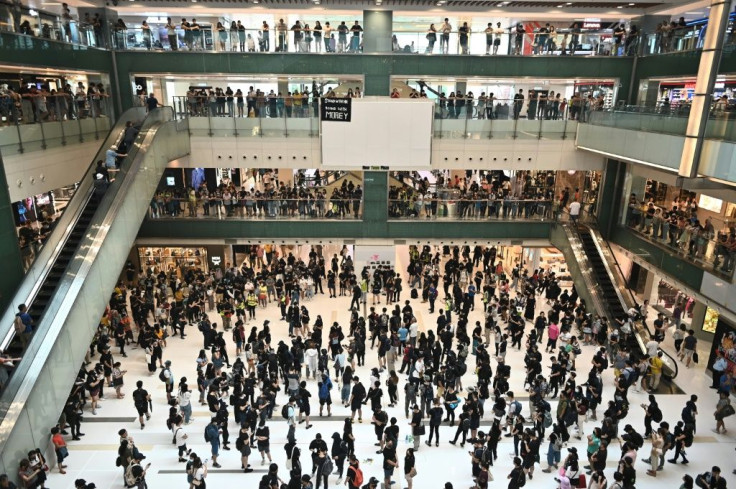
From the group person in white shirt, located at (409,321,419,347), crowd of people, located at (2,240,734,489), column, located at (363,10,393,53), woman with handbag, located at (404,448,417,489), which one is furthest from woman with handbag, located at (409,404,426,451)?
column, located at (363,10,393,53)

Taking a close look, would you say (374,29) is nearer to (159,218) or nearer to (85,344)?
(159,218)

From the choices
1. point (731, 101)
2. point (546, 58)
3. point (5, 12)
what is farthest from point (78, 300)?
point (546, 58)

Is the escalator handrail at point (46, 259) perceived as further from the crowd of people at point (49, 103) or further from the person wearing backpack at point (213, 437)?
the person wearing backpack at point (213, 437)

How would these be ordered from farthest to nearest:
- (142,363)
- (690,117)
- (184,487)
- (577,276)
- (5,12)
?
(577,276) → (142,363) → (5,12) → (690,117) → (184,487)

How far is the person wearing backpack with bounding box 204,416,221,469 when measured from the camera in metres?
10.5

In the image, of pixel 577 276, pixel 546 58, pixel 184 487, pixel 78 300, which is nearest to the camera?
pixel 184 487

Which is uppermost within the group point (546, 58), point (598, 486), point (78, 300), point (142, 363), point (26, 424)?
point (546, 58)

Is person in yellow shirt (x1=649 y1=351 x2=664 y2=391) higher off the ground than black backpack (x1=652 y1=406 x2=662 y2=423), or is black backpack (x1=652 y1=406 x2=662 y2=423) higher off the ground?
black backpack (x1=652 y1=406 x2=662 y2=423)

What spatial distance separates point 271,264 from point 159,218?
4819 mm

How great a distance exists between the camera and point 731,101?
12.6 meters

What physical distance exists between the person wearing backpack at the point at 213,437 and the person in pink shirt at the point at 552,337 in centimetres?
993

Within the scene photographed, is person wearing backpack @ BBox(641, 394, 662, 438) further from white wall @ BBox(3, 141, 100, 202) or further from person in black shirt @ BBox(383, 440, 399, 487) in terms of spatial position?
white wall @ BBox(3, 141, 100, 202)

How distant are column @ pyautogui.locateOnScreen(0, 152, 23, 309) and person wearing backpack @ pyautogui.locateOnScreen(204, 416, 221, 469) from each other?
5762 mm

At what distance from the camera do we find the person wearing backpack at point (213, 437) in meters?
10.5
